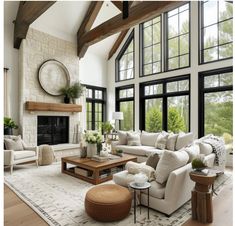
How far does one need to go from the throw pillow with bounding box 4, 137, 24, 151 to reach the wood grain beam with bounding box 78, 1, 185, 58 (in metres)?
4.01

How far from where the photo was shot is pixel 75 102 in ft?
23.5

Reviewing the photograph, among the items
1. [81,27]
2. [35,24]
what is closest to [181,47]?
[81,27]

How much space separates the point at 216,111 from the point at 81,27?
17.7 feet

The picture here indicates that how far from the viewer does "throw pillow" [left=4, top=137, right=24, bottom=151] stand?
4.66 metres

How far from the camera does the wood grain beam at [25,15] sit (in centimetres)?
495

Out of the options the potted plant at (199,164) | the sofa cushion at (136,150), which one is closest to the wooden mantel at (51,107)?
the sofa cushion at (136,150)

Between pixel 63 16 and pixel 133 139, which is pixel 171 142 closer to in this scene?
pixel 133 139

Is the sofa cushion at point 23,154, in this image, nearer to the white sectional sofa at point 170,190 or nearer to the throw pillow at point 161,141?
the white sectional sofa at point 170,190

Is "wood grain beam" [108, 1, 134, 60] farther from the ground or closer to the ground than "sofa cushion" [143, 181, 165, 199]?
farther from the ground

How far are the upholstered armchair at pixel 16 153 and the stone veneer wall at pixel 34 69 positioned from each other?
117cm

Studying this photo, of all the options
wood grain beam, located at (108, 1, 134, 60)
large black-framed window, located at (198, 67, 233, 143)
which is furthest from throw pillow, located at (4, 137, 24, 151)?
wood grain beam, located at (108, 1, 134, 60)

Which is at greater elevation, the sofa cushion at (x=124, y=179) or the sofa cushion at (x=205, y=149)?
the sofa cushion at (x=205, y=149)

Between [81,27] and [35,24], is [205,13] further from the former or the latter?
[35,24]

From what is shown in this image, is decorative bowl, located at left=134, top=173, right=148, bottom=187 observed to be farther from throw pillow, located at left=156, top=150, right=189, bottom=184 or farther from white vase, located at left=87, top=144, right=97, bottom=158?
white vase, located at left=87, top=144, right=97, bottom=158
